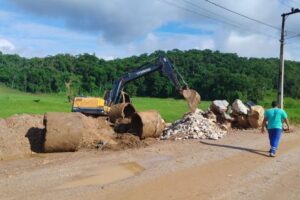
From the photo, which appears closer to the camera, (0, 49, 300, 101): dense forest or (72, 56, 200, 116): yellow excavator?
(72, 56, 200, 116): yellow excavator

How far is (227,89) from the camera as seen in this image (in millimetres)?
99562

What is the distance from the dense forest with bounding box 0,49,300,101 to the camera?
97.9 m

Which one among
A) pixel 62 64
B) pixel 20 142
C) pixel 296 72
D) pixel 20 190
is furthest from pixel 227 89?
pixel 20 190

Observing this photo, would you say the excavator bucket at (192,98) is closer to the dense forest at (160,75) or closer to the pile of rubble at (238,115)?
the pile of rubble at (238,115)

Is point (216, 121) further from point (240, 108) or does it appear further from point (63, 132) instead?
point (63, 132)

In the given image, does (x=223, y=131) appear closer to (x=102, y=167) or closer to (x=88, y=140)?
(x=88, y=140)

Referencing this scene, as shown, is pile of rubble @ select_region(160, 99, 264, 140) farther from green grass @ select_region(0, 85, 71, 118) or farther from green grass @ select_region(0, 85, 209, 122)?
green grass @ select_region(0, 85, 71, 118)

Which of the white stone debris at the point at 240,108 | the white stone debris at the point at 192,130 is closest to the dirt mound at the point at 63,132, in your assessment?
the white stone debris at the point at 192,130

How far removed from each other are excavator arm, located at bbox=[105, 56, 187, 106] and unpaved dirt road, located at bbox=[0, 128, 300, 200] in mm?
8247

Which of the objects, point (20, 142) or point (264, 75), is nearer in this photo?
point (20, 142)

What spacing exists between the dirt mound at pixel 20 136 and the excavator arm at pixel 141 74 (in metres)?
6.92

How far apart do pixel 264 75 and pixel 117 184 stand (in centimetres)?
9477

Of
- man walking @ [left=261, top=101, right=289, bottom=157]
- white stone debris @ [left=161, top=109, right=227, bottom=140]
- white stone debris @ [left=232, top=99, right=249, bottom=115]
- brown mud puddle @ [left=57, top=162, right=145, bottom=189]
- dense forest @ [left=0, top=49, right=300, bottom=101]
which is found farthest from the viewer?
dense forest @ [left=0, top=49, right=300, bottom=101]

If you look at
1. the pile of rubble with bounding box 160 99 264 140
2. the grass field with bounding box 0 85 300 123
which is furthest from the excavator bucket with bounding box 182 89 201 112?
the grass field with bounding box 0 85 300 123
